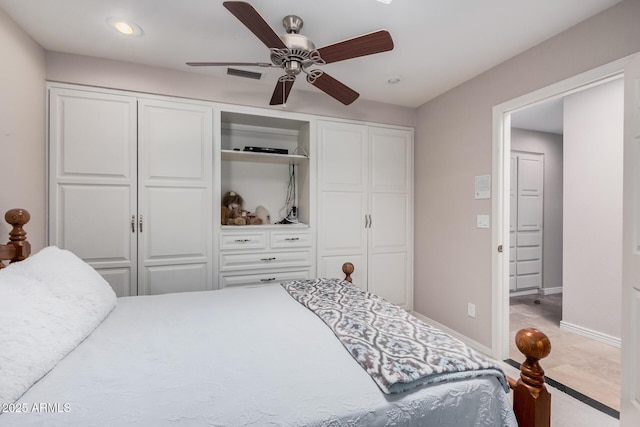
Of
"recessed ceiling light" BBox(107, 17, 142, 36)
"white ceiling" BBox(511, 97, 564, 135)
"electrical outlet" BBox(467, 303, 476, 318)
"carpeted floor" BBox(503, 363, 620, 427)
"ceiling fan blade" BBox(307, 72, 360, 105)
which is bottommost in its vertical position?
"carpeted floor" BBox(503, 363, 620, 427)

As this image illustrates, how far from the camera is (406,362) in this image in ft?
3.39

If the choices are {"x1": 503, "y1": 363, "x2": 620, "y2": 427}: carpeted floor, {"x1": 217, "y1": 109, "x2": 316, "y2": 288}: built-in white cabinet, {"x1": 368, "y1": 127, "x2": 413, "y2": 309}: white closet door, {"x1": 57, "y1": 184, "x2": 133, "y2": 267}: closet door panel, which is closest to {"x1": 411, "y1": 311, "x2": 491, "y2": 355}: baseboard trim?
{"x1": 368, "y1": 127, "x2": 413, "y2": 309}: white closet door

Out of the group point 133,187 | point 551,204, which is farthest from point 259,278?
point 551,204

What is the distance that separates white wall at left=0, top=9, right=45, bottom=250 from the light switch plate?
3.60 metres

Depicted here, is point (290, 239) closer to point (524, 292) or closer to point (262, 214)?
point (262, 214)

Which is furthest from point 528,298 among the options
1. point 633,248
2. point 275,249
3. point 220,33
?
point 220,33

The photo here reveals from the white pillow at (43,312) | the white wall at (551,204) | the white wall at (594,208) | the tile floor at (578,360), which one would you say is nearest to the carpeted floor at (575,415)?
the tile floor at (578,360)

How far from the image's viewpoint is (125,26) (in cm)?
206

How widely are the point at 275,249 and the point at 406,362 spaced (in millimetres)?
2122

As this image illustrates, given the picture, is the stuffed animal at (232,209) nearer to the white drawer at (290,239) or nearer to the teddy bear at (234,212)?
Answer: the teddy bear at (234,212)

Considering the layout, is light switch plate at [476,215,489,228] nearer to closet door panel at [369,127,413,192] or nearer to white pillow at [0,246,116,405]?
closet door panel at [369,127,413,192]

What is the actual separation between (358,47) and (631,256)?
6.18ft

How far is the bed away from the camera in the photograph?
839mm

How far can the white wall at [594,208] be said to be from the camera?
2967 millimetres
